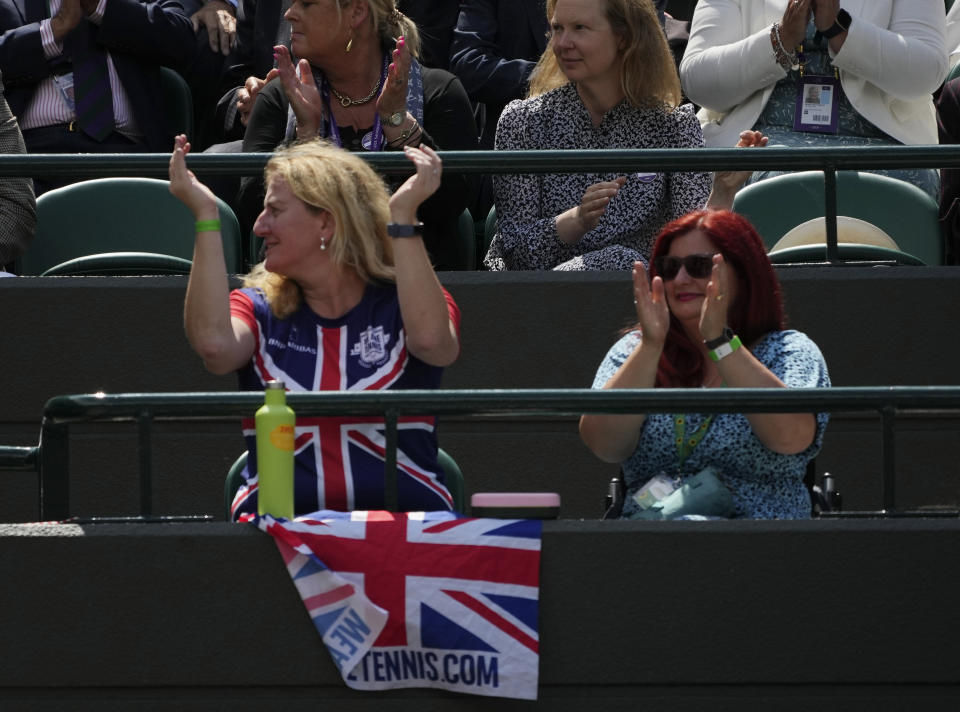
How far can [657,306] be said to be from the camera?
4051mm

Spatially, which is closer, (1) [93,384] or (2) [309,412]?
(2) [309,412]

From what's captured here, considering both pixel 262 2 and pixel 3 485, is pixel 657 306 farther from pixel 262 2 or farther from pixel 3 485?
pixel 262 2

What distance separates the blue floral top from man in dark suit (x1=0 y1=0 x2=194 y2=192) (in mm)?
3218

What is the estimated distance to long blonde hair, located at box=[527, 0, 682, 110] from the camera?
578 cm

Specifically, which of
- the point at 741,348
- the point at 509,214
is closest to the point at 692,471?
the point at 741,348

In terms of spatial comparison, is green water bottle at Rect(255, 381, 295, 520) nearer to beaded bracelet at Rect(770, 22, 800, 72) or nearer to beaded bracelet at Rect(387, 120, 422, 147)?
beaded bracelet at Rect(387, 120, 422, 147)

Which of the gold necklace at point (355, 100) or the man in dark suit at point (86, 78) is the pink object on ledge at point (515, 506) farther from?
the man in dark suit at point (86, 78)

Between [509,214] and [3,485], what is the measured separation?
1.86m

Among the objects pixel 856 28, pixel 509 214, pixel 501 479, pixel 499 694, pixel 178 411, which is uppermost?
pixel 856 28

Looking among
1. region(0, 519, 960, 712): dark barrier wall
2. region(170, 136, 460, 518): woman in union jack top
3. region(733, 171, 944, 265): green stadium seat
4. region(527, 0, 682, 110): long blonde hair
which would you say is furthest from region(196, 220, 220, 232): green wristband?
region(733, 171, 944, 265): green stadium seat

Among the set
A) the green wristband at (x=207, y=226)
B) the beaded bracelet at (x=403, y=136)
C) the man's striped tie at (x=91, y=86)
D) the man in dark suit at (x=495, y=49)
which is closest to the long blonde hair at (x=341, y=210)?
the green wristband at (x=207, y=226)

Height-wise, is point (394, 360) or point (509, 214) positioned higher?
point (509, 214)

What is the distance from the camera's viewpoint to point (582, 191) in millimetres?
5742

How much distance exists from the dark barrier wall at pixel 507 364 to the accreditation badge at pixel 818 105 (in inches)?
39.4
